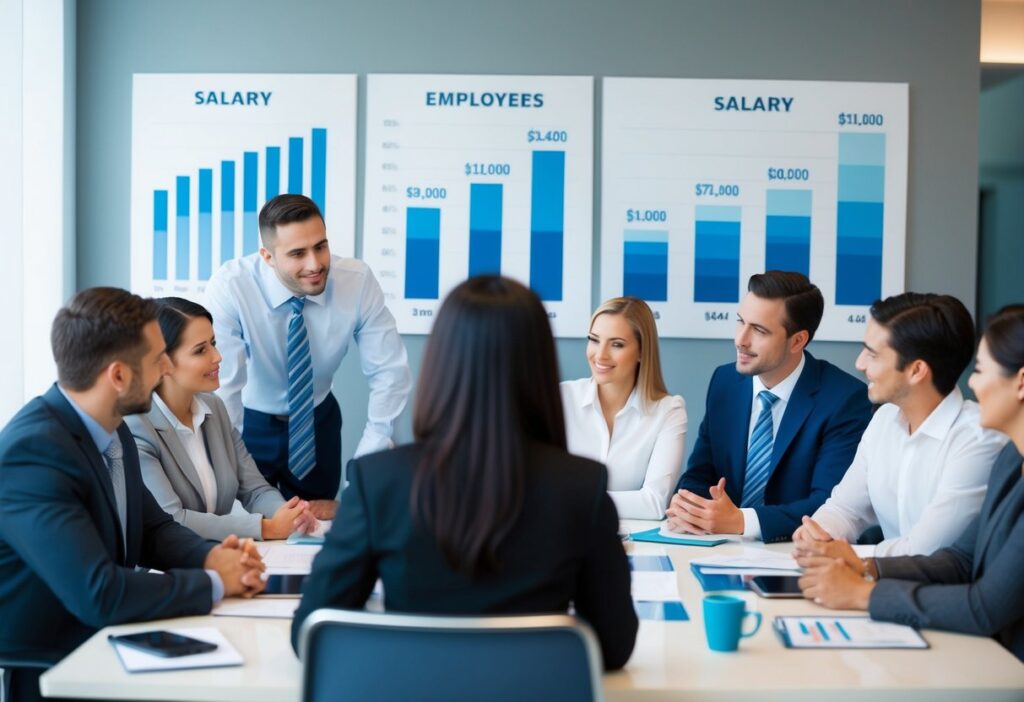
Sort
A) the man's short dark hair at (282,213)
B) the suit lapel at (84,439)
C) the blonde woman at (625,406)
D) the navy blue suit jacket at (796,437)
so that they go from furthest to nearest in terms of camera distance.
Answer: the man's short dark hair at (282,213) < the blonde woman at (625,406) < the navy blue suit jacket at (796,437) < the suit lapel at (84,439)

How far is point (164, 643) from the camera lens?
6.35 feet

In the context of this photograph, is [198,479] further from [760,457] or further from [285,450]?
[760,457]

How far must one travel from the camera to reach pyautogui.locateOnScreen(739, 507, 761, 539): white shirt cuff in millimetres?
2914

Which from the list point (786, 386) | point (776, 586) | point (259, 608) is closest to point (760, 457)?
point (786, 386)

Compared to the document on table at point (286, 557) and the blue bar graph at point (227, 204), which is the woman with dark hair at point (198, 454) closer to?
the document on table at point (286, 557)

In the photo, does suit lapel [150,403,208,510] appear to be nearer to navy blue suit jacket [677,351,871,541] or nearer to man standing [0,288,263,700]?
man standing [0,288,263,700]

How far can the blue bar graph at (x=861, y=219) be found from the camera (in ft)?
15.5

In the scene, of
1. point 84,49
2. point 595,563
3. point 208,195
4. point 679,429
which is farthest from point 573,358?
point 595,563

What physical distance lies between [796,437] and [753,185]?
5.38 feet

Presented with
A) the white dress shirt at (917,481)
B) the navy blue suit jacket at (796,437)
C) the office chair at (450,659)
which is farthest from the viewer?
the navy blue suit jacket at (796,437)

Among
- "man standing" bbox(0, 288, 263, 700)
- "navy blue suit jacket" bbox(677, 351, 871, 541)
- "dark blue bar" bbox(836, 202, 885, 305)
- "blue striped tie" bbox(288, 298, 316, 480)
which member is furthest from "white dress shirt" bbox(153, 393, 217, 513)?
"dark blue bar" bbox(836, 202, 885, 305)

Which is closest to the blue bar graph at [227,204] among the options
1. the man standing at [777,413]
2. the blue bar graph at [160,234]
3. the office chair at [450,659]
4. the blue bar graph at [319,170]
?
the blue bar graph at [160,234]

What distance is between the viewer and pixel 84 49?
15.7 feet

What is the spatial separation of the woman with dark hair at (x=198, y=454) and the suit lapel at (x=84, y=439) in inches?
20.8
